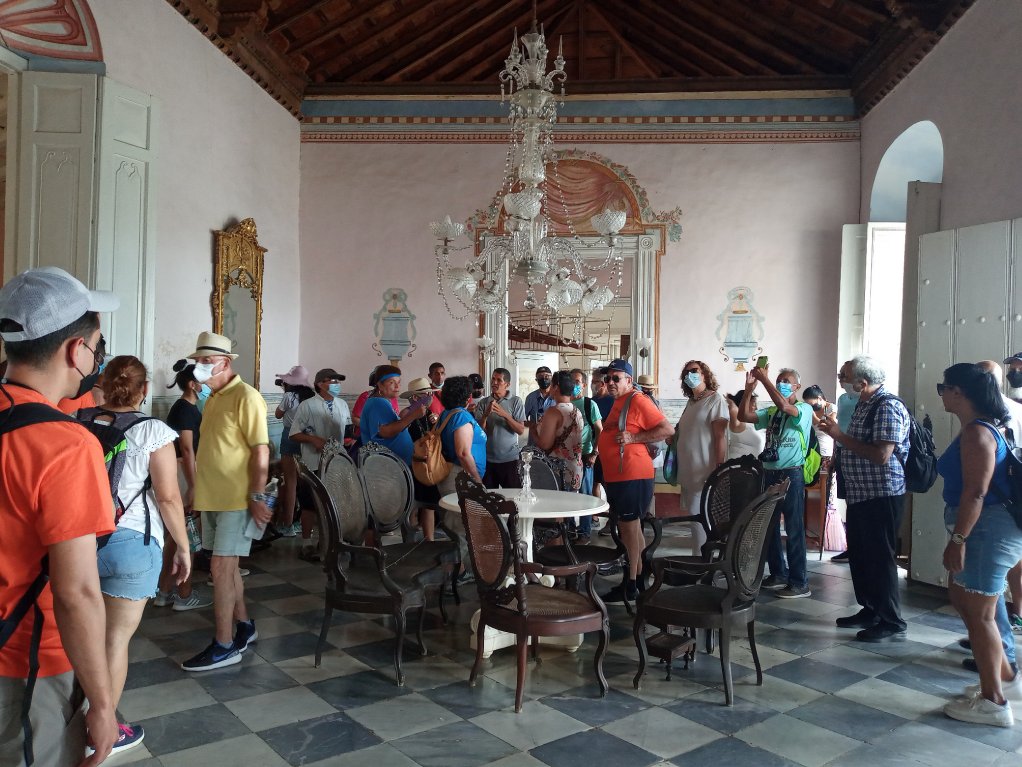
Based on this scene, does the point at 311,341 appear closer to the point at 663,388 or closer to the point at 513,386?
the point at 513,386

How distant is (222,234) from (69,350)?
6394mm

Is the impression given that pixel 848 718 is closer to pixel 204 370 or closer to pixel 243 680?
pixel 243 680

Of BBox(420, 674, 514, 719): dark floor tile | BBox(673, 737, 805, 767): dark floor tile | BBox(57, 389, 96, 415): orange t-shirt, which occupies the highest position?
BBox(57, 389, 96, 415): orange t-shirt

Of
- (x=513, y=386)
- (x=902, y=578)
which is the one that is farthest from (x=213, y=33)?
(x=902, y=578)

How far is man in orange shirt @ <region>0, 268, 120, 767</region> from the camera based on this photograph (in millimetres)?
1285

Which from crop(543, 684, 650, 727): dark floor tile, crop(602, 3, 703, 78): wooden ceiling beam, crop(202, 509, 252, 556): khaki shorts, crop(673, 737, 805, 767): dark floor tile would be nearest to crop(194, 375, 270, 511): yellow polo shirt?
crop(202, 509, 252, 556): khaki shorts

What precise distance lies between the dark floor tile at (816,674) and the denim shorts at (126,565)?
2.83m

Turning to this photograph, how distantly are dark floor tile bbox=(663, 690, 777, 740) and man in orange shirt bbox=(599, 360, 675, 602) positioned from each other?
137 cm

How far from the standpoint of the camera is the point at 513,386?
9328 millimetres

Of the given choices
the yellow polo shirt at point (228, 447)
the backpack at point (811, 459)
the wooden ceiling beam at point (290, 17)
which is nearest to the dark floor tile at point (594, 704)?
the yellow polo shirt at point (228, 447)

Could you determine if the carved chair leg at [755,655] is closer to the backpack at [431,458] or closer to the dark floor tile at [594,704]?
the dark floor tile at [594,704]

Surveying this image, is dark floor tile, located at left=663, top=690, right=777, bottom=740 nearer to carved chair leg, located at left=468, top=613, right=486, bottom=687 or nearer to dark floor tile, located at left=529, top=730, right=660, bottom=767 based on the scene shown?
dark floor tile, located at left=529, top=730, right=660, bottom=767

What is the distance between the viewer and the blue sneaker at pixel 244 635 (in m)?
3.92

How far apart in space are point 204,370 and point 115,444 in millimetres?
1319
